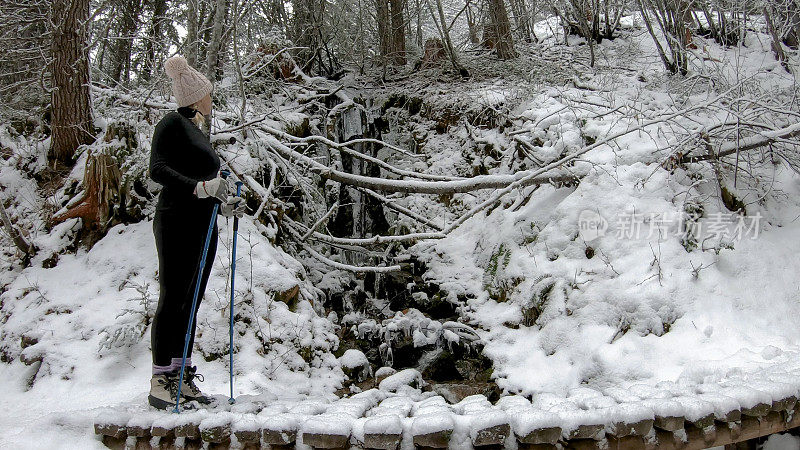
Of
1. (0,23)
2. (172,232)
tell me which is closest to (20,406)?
(172,232)

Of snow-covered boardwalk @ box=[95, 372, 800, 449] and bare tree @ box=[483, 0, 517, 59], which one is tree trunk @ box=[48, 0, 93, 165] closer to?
snow-covered boardwalk @ box=[95, 372, 800, 449]

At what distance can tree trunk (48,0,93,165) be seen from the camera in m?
5.65

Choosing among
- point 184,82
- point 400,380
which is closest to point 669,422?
point 400,380

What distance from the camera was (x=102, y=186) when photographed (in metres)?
5.24

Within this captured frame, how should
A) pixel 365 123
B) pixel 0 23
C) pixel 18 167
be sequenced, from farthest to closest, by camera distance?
1. pixel 365 123
2. pixel 0 23
3. pixel 18 167

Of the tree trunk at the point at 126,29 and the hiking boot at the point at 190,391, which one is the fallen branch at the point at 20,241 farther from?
the tree trunk at the point at 126,29

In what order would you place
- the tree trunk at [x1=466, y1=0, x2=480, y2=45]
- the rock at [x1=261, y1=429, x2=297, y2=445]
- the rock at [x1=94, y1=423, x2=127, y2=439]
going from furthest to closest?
the tree trunk at [x1=466, y1=0, x2=480, y2=45] < the rock at [x1=94, y1=423, x2=127, y2=439] < the rock at [x1=261, y1=429, x2=297, y2=445]

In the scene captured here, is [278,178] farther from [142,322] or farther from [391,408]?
[391,408]

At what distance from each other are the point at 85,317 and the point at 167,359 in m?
1.76

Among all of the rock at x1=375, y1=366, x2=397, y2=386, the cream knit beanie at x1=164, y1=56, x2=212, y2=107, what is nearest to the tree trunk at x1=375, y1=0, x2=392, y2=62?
the rock at x1=375, y1=366, x2=397, y2=386

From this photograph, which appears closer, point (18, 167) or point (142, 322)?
point (142, 322)

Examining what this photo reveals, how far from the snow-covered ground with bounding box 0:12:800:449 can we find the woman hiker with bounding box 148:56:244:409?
0.44 m

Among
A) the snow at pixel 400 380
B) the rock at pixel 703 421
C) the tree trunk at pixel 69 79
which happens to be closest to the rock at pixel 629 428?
the rock at pixel 703 421

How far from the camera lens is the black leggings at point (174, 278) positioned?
10.5 feet
